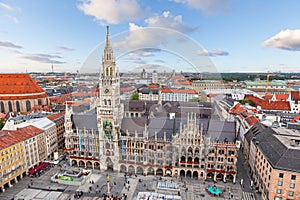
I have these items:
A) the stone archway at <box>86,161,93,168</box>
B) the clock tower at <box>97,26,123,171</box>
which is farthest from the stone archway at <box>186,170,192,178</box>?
the stone archway at <box>86,161,93,168</box>

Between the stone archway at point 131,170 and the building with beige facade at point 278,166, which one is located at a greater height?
the building with beige facade at point 278,166

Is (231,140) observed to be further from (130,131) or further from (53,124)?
(53,124)

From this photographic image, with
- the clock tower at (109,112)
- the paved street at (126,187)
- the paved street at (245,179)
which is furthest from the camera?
the clock tower at (109,112)

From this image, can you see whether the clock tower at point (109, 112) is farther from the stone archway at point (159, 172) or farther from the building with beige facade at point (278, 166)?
the building with beige facade at point (278, 166)

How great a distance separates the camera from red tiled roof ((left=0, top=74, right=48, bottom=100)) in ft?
445

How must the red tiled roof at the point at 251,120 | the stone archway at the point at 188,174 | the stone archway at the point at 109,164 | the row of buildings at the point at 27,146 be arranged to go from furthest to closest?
the red tiled roof at the point at 251,120, the stone archway at the point at 109,164, the stone archway at the point at 188,174, the row of buildings at the point at 27,146

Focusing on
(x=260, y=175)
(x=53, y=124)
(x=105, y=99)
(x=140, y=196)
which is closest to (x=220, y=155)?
(x=260, y=175)

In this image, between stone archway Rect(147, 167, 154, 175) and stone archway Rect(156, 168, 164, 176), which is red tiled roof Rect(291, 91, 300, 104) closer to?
stone archway Rect(156, 168, 164, 176)

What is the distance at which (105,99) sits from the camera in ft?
232

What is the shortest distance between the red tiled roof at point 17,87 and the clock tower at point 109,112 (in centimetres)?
9781

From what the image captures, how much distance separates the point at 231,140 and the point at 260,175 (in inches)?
540

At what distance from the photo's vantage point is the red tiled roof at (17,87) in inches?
5344

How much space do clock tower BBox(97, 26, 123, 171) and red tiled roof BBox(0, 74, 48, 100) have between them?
9781cm

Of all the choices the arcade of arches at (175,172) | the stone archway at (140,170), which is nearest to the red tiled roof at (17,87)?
the arcade of arches at (175,172)
